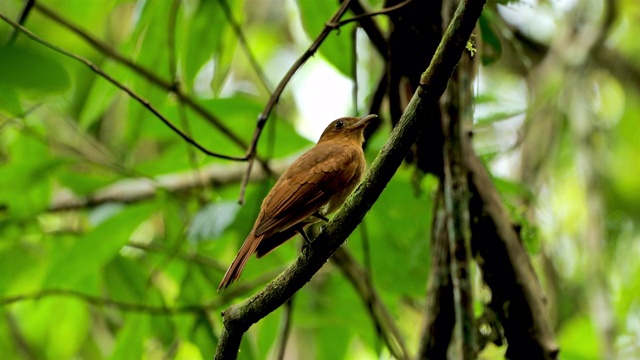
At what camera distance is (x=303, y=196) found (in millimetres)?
2443

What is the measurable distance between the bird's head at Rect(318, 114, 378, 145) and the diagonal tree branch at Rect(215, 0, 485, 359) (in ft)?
3.73

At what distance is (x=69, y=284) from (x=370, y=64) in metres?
3.03

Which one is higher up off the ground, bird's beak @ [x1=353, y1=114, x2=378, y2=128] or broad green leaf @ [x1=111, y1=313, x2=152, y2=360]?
bird's beak @ [x1=353, y1=114, x2=378, y2=128]

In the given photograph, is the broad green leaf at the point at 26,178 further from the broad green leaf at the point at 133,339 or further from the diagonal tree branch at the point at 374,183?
the diagonal tree branch at the point at 374,183

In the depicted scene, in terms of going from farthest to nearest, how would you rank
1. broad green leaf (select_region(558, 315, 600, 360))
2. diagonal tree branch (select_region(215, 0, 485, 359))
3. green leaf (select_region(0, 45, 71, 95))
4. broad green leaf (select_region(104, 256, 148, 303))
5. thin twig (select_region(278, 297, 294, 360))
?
broad green leaf (select_region(558, 315, 600, 360))
broad green leaf (select_region(104, 256, 148, 303))
thin twig (select_region(278, 297, 294, 360))
diagonal tree branch (select_region(215, 0, 485, 359))
green leaf (select_region(0, 45, 71, 95))

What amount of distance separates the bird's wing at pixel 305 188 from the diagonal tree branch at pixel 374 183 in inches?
13.1

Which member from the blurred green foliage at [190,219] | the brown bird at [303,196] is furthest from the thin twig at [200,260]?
the brown bird at [303,196]

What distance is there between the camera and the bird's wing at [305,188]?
2404 millimetres

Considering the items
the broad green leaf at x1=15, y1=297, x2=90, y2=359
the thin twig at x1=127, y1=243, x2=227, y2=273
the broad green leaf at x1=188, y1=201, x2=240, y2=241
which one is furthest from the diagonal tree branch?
the broad green leaf at x1=15, y1=297, x2=90, y2=359

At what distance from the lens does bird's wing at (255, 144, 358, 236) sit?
2404 mm

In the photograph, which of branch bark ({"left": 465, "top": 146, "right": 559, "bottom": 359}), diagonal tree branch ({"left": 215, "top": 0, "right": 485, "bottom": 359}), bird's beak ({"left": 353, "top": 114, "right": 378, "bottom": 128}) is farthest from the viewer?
bird's beak ({"left": 353, "top": 114, "right": 378, "bottom": 128})

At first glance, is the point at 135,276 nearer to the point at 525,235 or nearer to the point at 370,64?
the point at 525,235

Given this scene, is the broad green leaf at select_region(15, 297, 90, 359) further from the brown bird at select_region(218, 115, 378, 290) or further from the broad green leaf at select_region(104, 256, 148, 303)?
the brown bird at select_region(218, 115, 378, 290)

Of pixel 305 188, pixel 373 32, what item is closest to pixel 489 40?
pixel 373 32
